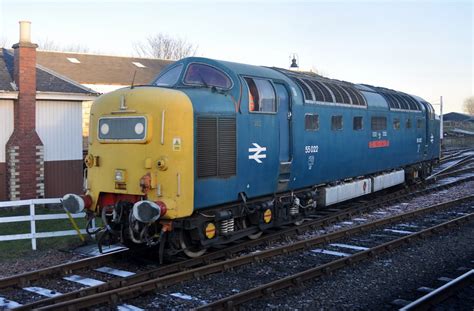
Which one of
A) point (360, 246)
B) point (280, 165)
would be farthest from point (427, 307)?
point (280, 165)

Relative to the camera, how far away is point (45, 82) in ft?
56.8

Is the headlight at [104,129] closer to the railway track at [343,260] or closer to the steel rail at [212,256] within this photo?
the steel rail at [212,256]

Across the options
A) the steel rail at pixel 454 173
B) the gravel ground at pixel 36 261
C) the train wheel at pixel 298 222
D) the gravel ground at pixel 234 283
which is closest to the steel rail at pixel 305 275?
the gravel ground at pixel 234 283

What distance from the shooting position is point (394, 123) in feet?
57.0

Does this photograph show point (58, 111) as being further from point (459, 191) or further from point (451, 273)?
point (459, 191)

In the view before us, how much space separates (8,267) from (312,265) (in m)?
5.30

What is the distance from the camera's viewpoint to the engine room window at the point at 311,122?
1177 centimetres

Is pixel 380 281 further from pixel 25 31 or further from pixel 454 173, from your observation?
pixel 454 173

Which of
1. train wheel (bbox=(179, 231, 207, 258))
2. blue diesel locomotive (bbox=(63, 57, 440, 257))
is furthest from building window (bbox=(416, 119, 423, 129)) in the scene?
train wheel (bbox=(179, 231, 207, 258))

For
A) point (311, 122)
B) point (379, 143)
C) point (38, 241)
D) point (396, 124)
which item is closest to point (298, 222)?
point (311, 122)

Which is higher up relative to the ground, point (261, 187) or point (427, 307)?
point (261, 187)

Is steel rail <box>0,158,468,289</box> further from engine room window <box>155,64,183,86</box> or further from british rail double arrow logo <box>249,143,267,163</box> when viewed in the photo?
engine room window <box>155,64,183,86</box>

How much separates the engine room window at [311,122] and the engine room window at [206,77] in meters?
2.79

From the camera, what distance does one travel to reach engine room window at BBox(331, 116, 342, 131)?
13061 millimetres
